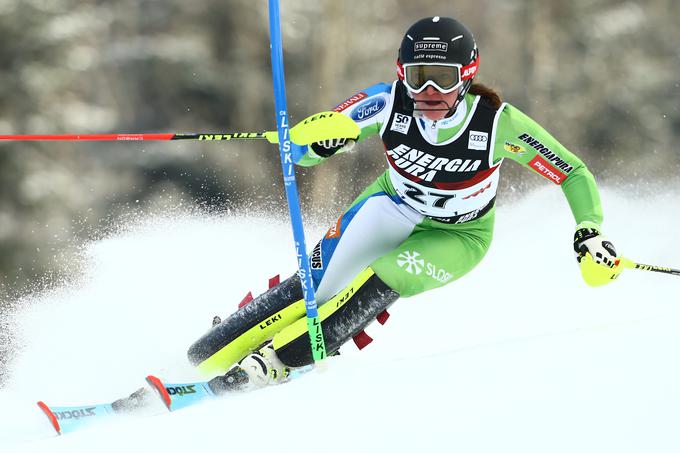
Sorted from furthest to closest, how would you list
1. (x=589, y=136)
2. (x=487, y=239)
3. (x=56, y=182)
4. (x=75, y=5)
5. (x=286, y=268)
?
(x=589, y=136), (x=75, y=5), (x=56, y=182), (x=286, y=268), (x=487, y=239)

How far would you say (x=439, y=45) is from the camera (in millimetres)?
3594

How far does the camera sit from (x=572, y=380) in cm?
308

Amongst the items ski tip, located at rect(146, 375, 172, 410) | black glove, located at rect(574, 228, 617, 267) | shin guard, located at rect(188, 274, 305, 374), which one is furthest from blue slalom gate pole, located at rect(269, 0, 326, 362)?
black glove, located at rect(574, 228, 617, 267)

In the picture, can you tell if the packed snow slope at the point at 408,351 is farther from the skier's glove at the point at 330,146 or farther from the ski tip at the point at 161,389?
the skier's glove at the point at 330,146

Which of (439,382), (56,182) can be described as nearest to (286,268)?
(439,382)

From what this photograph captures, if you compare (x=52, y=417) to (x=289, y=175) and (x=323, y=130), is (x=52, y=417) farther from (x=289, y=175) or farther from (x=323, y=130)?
(x=323, y=130)

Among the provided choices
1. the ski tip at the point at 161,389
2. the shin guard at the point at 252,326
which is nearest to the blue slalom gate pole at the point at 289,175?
the shin guard at the point at 252,326

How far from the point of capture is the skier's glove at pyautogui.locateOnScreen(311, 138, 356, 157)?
147 inches

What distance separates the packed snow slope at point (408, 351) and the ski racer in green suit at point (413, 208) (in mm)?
313

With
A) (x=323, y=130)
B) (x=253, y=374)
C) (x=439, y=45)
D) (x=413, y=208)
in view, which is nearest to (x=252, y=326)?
(x=253, y=374)

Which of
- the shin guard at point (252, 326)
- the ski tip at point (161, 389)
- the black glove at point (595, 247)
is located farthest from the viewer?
the shin guard at point (252, 326)

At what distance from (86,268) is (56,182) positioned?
332 inches

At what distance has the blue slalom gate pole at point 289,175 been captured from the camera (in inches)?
129

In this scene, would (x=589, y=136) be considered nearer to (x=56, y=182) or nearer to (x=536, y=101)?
(x=536, y=101)
